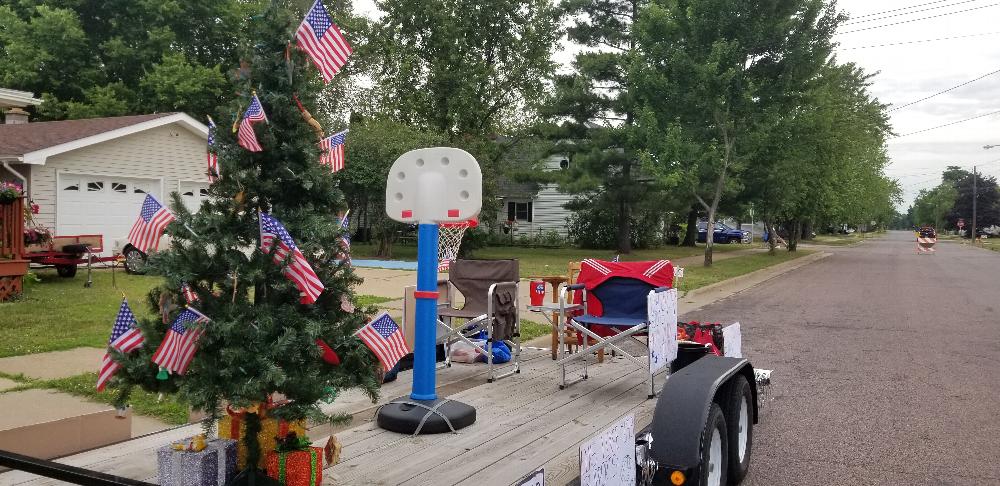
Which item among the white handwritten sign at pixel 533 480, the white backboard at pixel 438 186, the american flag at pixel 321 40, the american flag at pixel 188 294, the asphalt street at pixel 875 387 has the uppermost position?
the american flag at pixel 321 40

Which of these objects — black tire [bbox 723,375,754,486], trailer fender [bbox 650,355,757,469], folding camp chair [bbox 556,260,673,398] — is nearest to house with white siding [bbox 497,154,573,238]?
folding camp chair [bbox 556,260,673,398]

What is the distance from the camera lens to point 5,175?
1570 cm

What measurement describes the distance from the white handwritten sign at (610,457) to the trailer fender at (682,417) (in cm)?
17

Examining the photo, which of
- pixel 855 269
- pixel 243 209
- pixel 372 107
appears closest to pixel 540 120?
pixel 372 107

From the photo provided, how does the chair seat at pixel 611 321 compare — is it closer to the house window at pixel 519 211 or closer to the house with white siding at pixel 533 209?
the house with white siding at pixel 533 209

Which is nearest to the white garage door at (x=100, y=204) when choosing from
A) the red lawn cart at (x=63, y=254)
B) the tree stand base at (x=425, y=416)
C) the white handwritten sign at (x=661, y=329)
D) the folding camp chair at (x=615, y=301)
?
the red lawn cart at (x=63, y=254)

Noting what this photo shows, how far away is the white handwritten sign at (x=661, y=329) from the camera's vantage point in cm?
479

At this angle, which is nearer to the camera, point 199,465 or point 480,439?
point 199,465

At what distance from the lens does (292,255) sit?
3.11 m

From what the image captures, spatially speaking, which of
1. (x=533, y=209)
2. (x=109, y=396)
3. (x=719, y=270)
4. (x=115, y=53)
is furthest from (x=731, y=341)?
(x=533, y=209)

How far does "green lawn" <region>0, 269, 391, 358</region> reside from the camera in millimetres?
7602

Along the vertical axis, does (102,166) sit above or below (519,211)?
above

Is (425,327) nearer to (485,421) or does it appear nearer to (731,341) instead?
(485,421)

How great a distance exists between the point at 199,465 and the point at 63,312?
26.2 feet
